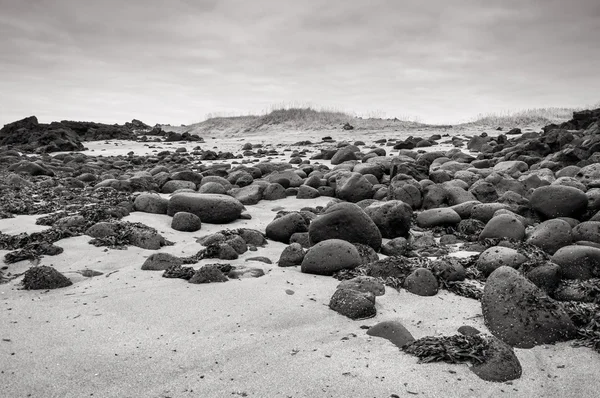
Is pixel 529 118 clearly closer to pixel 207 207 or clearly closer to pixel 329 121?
pixel 329 121

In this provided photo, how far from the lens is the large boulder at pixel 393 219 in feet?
18.5

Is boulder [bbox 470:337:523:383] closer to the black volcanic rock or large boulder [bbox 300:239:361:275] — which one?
large boulder [bbox 300:239:361:275]

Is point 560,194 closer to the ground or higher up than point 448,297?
higher up

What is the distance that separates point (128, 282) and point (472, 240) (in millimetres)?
3697

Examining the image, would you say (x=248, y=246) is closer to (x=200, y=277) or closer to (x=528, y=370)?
(x=200, y=277)

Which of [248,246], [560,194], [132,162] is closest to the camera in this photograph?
[248,246]

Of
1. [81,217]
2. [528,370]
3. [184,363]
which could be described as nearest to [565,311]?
[528,370]

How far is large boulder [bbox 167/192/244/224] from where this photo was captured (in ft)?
21.0

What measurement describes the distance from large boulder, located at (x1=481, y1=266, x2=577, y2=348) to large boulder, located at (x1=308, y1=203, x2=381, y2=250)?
1.78 metres

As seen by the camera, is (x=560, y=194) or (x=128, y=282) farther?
(x=560, y=194)

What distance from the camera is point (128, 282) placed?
3.88 meters

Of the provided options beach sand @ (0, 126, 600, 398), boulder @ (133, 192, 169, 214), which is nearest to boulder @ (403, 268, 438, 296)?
beach sand @ (0, 126, 600, 398)

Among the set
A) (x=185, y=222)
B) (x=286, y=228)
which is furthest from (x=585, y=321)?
(x=185, y=222)

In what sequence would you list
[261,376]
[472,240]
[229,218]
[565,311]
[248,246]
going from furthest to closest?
[229,218], [472,240], [248,246], [565,311], [261,376]
